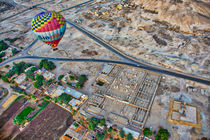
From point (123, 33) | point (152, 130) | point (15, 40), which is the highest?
point (123, 33)

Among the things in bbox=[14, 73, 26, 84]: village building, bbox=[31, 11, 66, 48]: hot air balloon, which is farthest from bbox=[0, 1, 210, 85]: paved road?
bbox=[31, 11, 66, 48]: hot air balloon

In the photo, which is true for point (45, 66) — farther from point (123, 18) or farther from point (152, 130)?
point (123, 18)

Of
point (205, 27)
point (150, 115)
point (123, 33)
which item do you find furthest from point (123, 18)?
point (150, 115)

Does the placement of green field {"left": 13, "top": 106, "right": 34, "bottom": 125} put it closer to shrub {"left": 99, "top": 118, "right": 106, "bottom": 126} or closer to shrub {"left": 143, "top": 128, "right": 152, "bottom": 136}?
shrub {"left": 99, "top": 118, "right": 106, "bottom": 126}

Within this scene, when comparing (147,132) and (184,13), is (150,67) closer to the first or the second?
(147,132)

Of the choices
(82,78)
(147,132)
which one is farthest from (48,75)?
(147,132)

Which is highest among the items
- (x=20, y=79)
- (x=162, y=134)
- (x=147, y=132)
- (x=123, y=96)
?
(x=162, y=134)

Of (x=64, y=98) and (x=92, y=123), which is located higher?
(x=92, y=123)

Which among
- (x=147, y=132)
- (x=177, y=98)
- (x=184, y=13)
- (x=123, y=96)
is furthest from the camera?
(x=184, y=13)
